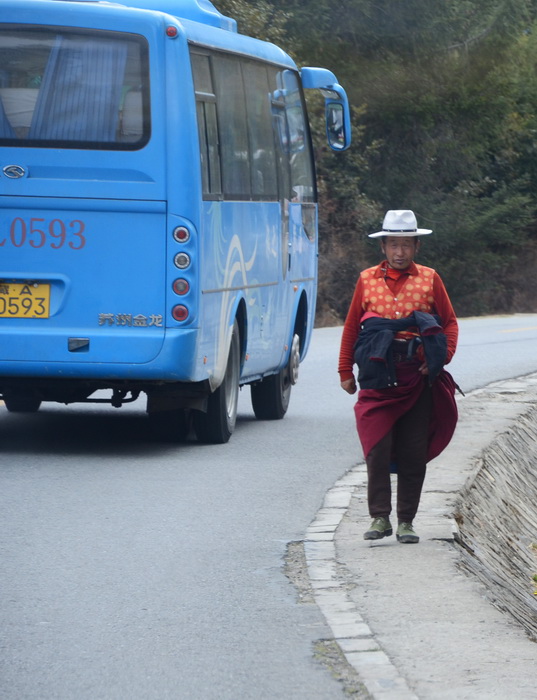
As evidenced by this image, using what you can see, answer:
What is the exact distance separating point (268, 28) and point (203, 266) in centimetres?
2420

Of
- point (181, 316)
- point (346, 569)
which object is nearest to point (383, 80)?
point (181, 316)

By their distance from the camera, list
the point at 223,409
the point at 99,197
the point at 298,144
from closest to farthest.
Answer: the point at 99,197, the point at 223,409, the point at 298,144

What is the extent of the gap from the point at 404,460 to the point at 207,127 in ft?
13.9

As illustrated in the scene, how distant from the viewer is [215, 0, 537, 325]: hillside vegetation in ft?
132

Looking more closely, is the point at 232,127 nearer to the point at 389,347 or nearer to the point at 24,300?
the point at 24,300

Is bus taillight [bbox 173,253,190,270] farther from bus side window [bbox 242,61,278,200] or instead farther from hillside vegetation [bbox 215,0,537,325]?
hillside vegetation [bbox 215,0,537,325]

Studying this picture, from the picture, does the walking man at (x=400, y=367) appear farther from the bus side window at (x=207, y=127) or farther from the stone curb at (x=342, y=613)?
the bus side window at (x=207, y=127)

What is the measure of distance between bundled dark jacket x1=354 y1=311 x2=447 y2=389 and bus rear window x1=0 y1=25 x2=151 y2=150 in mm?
3647

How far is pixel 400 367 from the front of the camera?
7754 millimetres

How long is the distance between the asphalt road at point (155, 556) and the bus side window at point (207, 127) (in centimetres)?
198

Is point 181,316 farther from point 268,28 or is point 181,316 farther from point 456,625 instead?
point 268,28

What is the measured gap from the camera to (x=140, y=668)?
18.0ft

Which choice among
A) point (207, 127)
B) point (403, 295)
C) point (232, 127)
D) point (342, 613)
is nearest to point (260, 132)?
point (232, 127)

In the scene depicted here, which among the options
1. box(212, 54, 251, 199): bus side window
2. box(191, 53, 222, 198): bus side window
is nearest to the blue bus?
box(191, 53, 222, 198): bus side window
